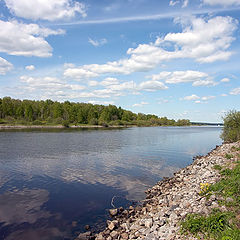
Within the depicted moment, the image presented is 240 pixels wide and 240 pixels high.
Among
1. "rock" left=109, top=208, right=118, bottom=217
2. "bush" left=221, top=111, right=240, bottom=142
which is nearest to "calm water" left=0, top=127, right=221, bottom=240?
"rock" left=109, top=208, right=118, bottom=217

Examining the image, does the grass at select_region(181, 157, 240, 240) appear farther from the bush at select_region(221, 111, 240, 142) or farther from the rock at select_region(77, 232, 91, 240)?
the bush at select_region(221, 111, 240, 142)

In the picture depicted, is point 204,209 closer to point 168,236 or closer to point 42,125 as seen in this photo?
point 168,236

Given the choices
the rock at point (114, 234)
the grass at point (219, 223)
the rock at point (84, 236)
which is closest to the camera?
the grass at point (219, 223)

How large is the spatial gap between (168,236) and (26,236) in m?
9.53

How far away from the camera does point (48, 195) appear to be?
21.5 metres

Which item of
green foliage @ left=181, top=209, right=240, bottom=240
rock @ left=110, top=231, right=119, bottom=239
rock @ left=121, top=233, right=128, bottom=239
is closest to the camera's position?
green foliage @ left=181, top=209, right=240, bottom=240

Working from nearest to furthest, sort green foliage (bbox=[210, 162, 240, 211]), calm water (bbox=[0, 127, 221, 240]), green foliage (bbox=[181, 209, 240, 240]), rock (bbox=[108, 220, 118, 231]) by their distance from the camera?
green foliage (bbox=[181, 209, 240, 240]) < green foliage (bbox=[210, 162, 240, 211]) < rock (bbox=[108, 220, 118, 231]) < calm water (bbox=[0, 127, 221, 240])

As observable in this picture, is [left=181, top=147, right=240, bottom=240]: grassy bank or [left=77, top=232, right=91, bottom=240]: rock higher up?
[left=181, top=147, right=240, bottom=240]: grassy bank

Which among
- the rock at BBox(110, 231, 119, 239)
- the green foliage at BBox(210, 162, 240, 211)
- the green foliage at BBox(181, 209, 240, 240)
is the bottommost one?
the rock at BBox(110, 231, 119, 239)

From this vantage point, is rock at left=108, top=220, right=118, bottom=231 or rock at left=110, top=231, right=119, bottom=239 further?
rock at left=108, top=220, right=118, bottom=231

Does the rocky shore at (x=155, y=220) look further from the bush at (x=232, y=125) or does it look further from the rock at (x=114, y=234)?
the bush at (x=232, y=125)

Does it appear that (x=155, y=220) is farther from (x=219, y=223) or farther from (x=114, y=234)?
(x=219, y=223)

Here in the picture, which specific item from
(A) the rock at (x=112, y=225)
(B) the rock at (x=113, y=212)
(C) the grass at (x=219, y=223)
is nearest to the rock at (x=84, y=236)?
(A) the rock at (x=112, y=225)

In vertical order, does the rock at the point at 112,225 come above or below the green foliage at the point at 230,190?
below
